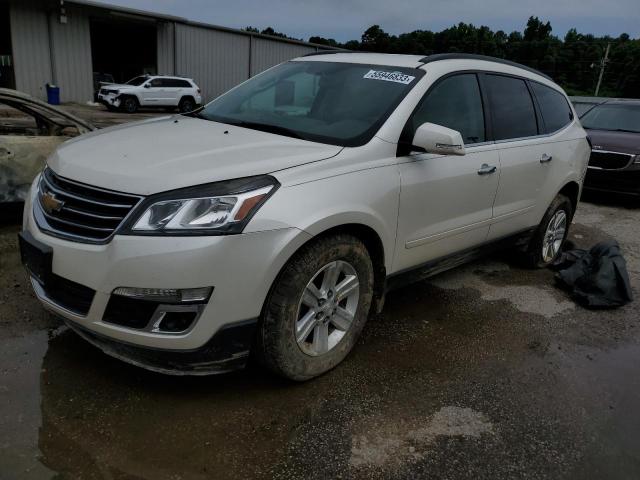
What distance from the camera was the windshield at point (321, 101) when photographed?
311 centimetres

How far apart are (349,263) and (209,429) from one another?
1078 mm

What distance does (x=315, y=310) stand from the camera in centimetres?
274

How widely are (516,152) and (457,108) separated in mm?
761

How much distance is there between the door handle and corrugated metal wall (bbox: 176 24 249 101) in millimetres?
25221

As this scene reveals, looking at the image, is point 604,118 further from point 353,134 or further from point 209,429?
point 209,429

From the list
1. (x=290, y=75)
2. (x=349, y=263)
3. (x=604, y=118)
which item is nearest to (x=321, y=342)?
(x=349, y=263)

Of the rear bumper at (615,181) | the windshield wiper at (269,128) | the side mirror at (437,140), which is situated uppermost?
the side mirror at (437,140)

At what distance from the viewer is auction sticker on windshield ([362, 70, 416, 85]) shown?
10.9 ft

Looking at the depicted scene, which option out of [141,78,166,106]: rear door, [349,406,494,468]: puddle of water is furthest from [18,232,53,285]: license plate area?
[141,78,166,106]: rear door

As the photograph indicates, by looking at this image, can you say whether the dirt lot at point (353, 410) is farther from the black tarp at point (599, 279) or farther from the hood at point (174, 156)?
the hood at point (174, 156)

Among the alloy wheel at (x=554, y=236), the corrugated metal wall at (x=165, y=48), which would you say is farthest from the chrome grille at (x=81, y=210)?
the corrugated metal wall at (x=165, y=48)

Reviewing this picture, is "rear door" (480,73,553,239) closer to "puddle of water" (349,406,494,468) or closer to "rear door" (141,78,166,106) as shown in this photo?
"puddle of water" (349,406,494,468)

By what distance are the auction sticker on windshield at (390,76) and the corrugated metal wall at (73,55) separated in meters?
23.2

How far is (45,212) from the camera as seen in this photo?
2650 millimetres
